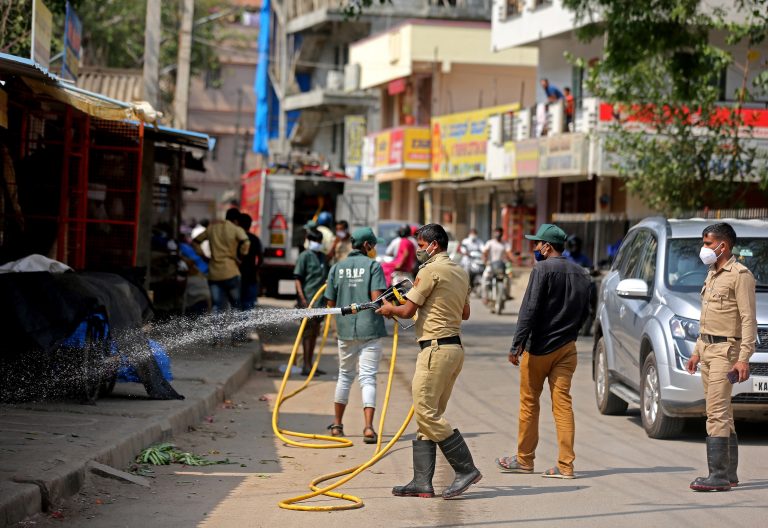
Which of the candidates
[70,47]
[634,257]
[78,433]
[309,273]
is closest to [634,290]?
[634,257]

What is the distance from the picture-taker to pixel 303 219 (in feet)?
92.1

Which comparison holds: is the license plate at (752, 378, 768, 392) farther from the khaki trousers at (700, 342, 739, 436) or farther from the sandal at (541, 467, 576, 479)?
the sandal at (541, 467, 576, 479)

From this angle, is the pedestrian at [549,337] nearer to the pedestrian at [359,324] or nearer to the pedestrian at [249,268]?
the pedestrian at [359,324]

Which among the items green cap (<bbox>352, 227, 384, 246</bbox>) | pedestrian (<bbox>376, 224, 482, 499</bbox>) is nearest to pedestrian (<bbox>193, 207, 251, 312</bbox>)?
green cap (<bbox>352, 227, 384, 246</bbox>)

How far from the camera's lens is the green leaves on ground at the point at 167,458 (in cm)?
941

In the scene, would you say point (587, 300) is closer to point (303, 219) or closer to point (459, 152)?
point (303, 219)

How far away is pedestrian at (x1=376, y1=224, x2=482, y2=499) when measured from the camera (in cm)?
836

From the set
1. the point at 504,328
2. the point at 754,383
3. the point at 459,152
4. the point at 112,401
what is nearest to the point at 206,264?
the point at 504,328

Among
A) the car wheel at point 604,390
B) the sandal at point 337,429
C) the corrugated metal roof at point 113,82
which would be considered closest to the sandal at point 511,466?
the sandal at point 337,429

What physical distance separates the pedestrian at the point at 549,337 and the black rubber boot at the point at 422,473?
1.16 m

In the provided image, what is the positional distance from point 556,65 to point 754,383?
27443mm

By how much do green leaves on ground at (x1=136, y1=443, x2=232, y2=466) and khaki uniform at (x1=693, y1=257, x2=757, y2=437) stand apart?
3673 millimetres

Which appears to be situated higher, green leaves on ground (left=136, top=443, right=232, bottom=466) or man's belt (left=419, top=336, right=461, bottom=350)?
man's belt (left=419, top=336, right=461, bottom=350)

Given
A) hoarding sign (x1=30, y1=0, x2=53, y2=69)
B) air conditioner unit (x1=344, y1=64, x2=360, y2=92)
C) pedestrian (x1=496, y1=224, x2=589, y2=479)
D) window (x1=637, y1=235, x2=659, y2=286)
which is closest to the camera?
pedestrian (x1=496, y1=224, x2=589, y2=479)
